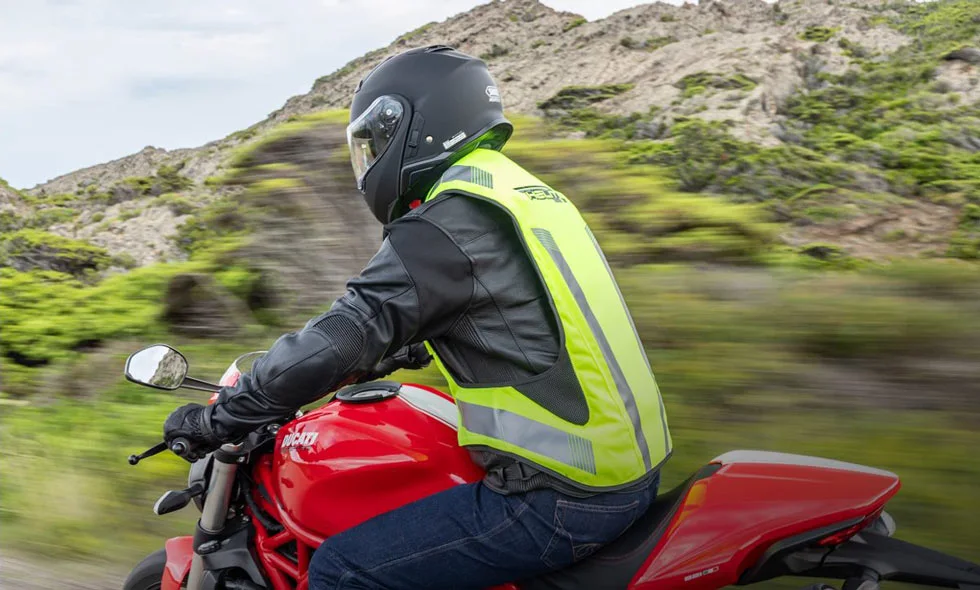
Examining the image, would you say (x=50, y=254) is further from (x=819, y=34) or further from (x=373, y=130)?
(x=819, y=34)

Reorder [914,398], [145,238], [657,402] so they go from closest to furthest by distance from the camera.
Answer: [657,402], [914,398], [145,238]

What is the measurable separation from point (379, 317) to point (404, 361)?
0.89 metres

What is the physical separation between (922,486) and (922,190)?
17.9 m

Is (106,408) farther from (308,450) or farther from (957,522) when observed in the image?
(957,522)

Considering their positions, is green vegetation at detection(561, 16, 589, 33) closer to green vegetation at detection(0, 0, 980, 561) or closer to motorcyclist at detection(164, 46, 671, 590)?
green vegetation at detection(0, 0, 980, 561)

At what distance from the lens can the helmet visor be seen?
245cm

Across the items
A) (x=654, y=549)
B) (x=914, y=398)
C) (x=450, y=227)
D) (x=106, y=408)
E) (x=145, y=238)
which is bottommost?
(x=145, y=238)

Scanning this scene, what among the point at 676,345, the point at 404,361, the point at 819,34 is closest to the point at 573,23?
the point at 819,34

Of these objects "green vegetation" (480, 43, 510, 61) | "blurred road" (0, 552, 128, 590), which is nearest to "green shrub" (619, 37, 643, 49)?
"green vegetation" (480, 43, 510, 61)

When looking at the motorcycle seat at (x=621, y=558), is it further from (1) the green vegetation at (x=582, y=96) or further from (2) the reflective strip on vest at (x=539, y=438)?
(1) the green vegetation at (x=582, y=96)

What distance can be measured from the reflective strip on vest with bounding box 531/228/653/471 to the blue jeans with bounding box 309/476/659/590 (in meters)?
0.20

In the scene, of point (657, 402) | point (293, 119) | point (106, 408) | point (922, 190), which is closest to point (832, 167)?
point (922, 190)

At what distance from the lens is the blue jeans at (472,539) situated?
209 cm

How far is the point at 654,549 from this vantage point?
6.65 feet
